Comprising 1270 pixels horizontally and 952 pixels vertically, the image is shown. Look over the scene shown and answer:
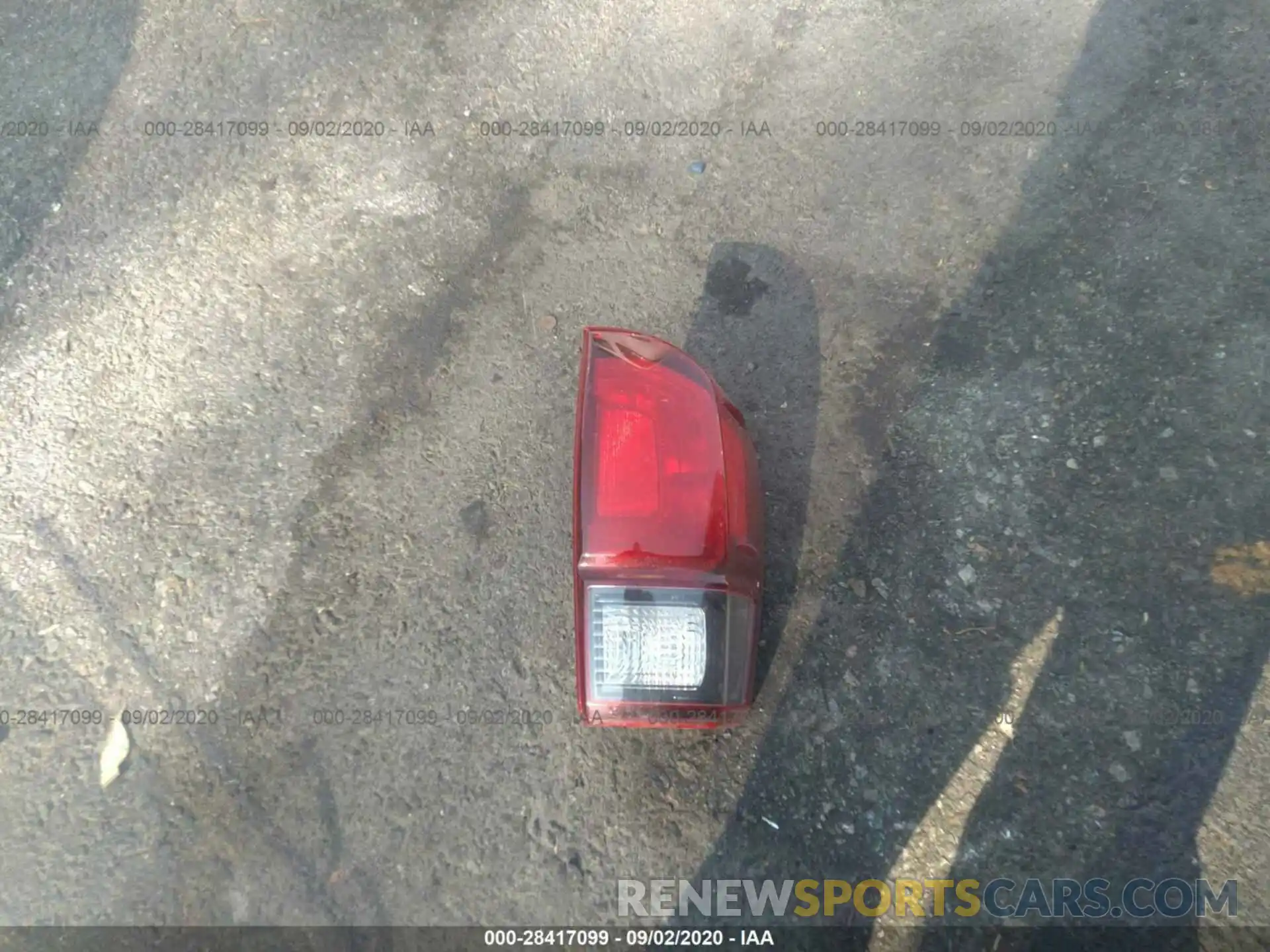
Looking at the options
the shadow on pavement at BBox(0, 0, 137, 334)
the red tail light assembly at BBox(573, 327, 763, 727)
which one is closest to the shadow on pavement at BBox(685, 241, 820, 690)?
the red tail light assembly at BBox(573, 327, 763, 727)

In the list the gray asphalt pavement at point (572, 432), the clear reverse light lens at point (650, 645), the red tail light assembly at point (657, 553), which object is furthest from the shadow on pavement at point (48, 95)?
the clear reverse light lens at point (650, 645)

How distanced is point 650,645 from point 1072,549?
1.70 metres

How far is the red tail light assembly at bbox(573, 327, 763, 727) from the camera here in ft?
6.34

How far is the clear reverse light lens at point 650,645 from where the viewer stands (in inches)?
76.4

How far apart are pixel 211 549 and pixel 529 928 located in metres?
1.75

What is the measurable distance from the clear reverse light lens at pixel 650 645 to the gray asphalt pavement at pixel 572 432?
26.4 inches

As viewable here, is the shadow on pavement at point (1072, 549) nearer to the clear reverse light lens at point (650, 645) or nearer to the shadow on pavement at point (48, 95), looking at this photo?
the clear reverse light lens at point (650, 645)

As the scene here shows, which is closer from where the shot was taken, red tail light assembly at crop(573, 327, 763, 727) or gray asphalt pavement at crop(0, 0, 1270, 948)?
red tail light assembly at crop(573, 327, 763, 727)

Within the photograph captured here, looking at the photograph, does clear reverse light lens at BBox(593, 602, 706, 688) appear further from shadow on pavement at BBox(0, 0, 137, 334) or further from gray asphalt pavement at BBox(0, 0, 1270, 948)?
shadow on pavement at BBox(0, 0, 137, 334)

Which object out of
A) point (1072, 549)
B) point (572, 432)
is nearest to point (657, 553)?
point (572, 432)

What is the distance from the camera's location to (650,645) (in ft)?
6.43

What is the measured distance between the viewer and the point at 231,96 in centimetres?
337

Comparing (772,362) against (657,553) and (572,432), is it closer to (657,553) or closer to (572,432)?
(572,432)

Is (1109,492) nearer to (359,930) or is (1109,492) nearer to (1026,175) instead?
(1026,175)
